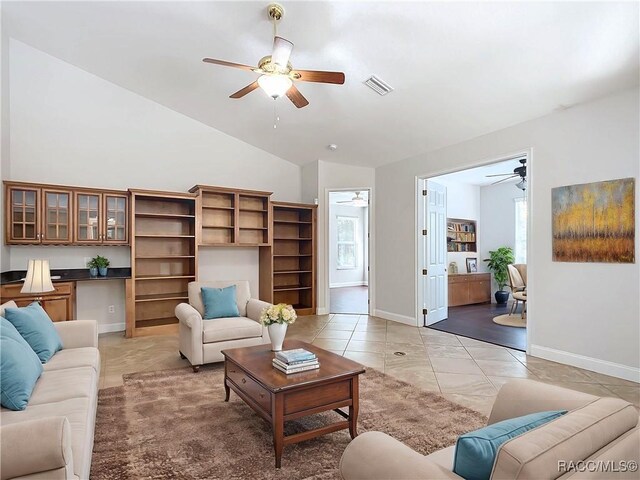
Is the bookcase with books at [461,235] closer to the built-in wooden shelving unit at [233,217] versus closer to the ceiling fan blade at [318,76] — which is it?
the built-in wooden shelving unit at [233,217]

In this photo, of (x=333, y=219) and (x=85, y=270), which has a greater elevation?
(x=333, y=219)

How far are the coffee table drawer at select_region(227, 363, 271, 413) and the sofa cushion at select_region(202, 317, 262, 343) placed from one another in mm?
853

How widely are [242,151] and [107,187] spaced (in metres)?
2.27

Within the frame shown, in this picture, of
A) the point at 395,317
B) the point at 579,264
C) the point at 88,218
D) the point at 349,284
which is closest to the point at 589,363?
the point at 579,264

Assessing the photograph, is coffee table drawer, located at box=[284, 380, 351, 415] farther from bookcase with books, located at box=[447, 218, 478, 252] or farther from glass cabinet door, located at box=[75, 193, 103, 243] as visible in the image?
bookcase with books, located at box=[447, 218, 478, 252]

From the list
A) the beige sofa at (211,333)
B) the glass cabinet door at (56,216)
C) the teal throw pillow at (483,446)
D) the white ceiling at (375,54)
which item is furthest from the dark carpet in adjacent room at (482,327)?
the glass cabinet door at (56,216)

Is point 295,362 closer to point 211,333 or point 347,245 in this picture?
point 211,333

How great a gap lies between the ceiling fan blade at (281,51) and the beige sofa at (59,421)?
2.62m

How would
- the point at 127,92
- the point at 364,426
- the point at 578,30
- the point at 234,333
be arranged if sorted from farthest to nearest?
the point at 127,92 → the point at 234,333 → the point at 578,30 → the point at 364,426

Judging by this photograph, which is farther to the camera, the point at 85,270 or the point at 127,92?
the point at 127,92

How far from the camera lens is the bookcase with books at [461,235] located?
27.7 feet

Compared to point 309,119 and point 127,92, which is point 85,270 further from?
point 309,119

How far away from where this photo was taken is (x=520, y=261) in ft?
27.4

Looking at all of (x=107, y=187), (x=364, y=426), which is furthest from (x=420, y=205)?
(x=107, y=187)
